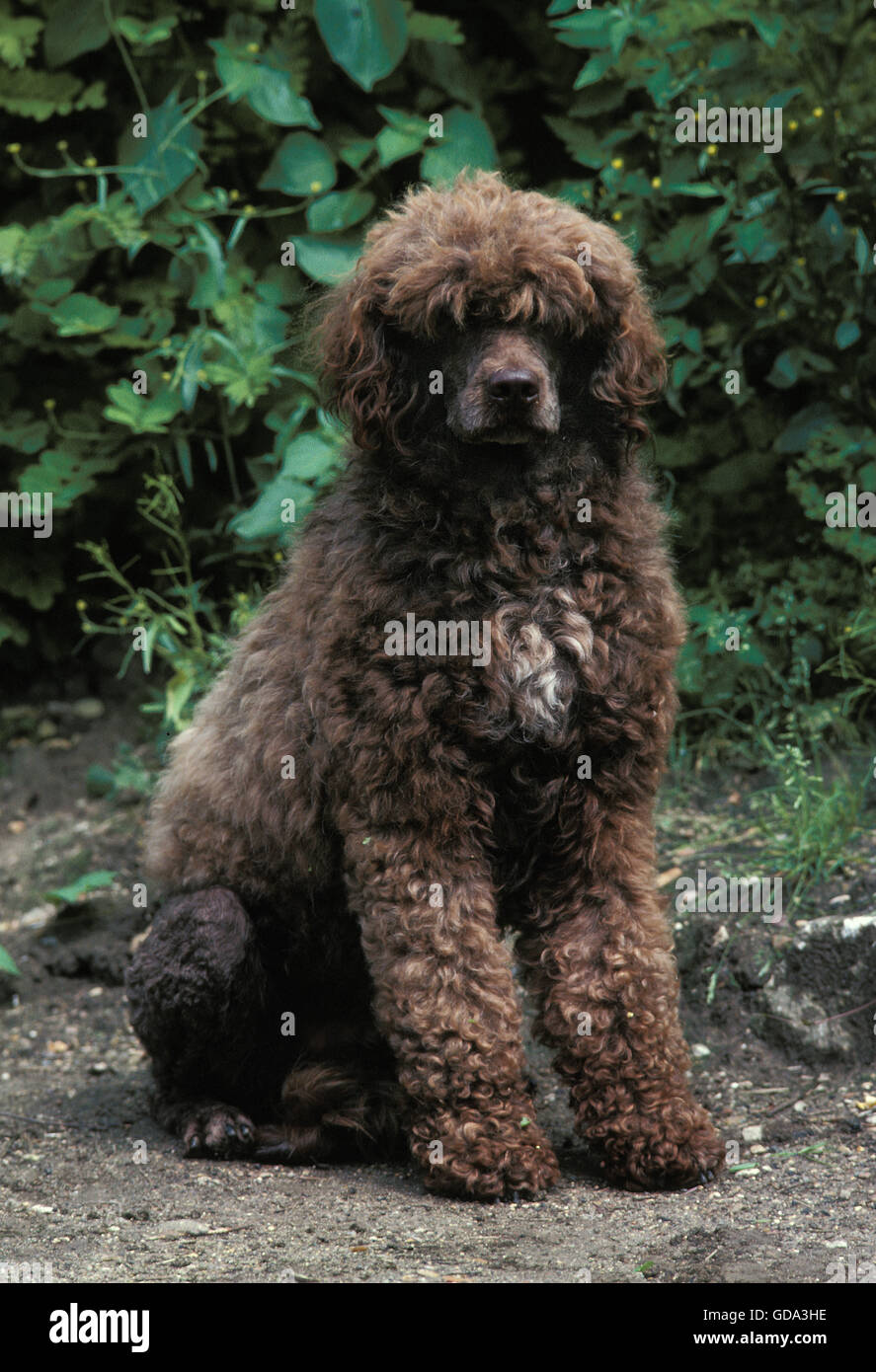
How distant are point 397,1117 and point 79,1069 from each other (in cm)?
138

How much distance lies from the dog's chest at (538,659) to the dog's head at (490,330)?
0.38 meters

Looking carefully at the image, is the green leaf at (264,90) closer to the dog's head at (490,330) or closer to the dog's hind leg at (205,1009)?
the dog's head at (490,330)

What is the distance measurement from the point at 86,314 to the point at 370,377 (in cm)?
277

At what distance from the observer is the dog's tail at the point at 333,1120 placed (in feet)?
13.7

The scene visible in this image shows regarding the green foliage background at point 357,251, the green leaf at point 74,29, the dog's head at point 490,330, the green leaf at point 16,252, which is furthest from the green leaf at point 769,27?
the green leaf at point 16,252

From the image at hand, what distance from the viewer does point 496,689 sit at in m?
3.67

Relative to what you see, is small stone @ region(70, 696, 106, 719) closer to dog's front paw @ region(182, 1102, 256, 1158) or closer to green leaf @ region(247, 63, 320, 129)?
green leaf @ region(247, 63, 320, 129)

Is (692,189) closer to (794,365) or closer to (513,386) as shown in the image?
(794,365)

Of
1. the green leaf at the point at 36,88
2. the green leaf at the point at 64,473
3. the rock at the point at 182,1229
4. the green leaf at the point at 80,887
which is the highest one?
the green leaf at the point at 36,88

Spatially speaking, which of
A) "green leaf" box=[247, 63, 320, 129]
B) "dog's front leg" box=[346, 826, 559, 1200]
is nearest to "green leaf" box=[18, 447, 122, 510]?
"green leaf" box=[247, 63, 320, 129]

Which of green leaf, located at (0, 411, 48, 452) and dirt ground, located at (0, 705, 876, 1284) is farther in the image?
green leaf, located at (0, 411, 48, 452)

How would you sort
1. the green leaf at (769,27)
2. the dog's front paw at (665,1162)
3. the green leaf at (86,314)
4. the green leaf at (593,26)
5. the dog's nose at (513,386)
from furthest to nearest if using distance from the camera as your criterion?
the green leaf at (86,314), the green leaf at (593,26), the green leaf at (769,27), the dog's front paw at (665,1162), the dog's nose at (513,386)

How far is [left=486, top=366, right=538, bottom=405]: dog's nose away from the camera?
3.43 meters

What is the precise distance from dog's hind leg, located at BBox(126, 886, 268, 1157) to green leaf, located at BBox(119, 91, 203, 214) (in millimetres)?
2890
